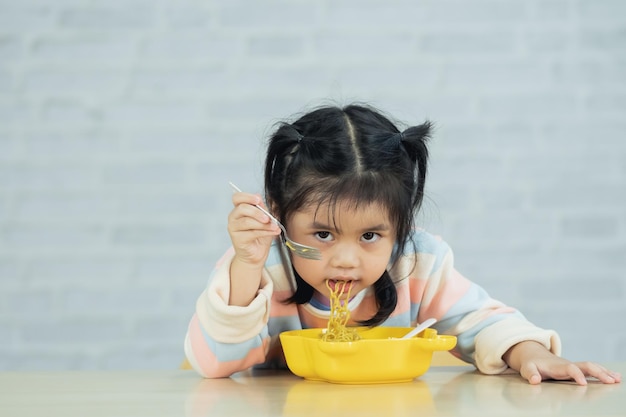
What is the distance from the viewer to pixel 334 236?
43.8 inches

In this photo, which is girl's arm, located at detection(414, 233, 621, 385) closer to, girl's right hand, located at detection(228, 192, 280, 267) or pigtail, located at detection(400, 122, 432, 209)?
pigtail, located at detection(400, 122, 432, 209)

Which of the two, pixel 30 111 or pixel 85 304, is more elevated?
pixel 30 111

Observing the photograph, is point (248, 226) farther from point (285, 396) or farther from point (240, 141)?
point (240, 141)

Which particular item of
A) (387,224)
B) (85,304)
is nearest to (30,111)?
(85,304)

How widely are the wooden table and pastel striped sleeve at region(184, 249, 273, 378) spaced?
0.03m

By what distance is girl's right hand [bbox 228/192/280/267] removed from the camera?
107cm

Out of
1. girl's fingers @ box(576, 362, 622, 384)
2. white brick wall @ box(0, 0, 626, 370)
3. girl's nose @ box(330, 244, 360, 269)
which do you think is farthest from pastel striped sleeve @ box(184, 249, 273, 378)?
white brick wall @ box(0, 0, 626, 370)

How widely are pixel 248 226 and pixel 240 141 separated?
1.15 meters

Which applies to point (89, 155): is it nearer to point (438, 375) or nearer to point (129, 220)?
point (129, 220)

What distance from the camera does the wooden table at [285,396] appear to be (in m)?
0.76

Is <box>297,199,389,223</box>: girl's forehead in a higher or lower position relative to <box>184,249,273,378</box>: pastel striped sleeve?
higher

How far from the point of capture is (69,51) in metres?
2.23

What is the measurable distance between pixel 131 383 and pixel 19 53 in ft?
4.90

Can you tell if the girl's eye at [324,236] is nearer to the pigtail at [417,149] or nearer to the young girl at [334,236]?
the young girl at [334,236]
